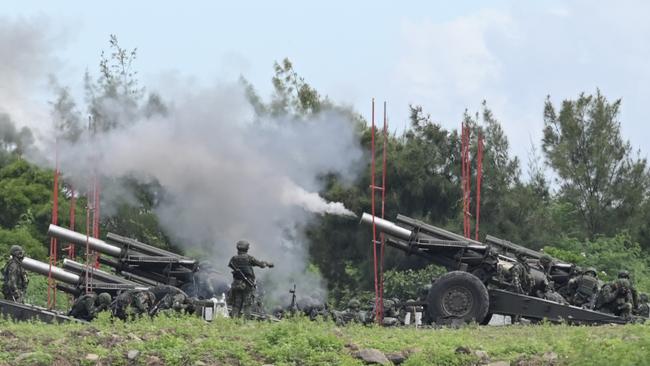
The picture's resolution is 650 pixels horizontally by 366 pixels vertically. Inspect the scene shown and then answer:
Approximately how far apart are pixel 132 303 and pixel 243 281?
229 cm

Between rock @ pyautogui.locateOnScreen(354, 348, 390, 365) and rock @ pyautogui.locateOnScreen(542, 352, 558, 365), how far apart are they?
96.9 inches

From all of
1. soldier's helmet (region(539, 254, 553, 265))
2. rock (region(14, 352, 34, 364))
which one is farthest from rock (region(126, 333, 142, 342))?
soldier's helmet (region(539, 254, 553, 265))

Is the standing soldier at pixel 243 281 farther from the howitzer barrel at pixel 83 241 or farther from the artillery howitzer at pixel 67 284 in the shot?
the howitzer barrel at pixel 83 241

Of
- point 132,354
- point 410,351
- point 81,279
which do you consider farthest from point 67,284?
point 410,351

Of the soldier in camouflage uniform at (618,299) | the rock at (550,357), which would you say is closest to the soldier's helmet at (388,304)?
the soldier in camouflage uniform at (618,299)

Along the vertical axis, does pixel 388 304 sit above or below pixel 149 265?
below

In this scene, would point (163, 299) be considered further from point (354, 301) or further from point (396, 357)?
point (354, 301)

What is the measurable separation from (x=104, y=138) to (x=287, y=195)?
4608 millimetres

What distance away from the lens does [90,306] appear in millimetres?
33656

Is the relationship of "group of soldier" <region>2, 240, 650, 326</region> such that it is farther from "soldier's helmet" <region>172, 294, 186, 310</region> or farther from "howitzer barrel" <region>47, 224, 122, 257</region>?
"howitzer barrel" <region>47, 224, 122, 257</region>

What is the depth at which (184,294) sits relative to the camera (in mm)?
34594

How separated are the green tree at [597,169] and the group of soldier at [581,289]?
674 inches

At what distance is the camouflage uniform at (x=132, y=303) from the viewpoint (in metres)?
33.2

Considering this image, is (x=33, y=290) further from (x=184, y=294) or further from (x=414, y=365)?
(x=414, y=365)
